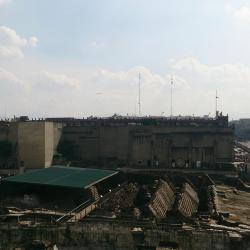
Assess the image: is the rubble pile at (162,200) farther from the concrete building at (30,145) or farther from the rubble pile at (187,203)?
the concrete building at (30,145)

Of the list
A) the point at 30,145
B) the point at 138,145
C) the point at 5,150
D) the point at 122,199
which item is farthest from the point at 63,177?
the point at 138,145

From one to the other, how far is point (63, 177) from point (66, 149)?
21918 mm

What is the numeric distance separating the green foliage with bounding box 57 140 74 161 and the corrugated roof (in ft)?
51.8

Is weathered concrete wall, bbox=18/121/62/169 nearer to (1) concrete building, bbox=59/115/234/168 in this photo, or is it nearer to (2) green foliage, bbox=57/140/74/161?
(2) green foliage, bbox=57/140/74/161

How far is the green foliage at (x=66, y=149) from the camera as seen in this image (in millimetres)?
59469

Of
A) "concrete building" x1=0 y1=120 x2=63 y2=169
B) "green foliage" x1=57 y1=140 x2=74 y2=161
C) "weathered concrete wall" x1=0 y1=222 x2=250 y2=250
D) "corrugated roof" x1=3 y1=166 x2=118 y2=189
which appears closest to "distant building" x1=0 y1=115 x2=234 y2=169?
"green foliage" x1=57 y1=140 x2=74 y2=161

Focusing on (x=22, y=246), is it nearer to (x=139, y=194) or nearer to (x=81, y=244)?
(x=81, y=244)

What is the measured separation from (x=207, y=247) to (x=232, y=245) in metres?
1.25

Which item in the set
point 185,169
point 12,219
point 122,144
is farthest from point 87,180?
point 122,144

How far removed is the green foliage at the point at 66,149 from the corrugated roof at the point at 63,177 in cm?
1578

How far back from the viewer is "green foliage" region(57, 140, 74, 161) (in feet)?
195

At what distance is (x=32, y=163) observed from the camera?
5262cm

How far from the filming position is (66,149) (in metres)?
60.6

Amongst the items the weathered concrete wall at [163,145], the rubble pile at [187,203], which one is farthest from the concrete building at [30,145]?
the rubble pile at [187,203]
